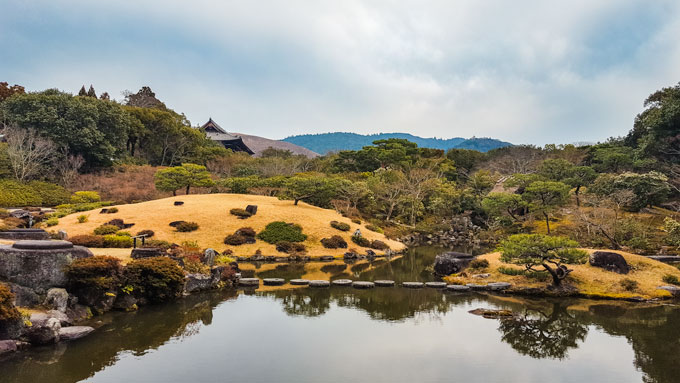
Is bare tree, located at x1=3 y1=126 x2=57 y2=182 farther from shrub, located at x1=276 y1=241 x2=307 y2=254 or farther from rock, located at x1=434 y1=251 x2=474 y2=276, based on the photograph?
rock, located at x1=434 y1=251 x2=474 y2=276

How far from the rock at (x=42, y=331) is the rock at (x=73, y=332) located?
17 cm

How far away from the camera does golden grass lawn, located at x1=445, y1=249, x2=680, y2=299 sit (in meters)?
16.7

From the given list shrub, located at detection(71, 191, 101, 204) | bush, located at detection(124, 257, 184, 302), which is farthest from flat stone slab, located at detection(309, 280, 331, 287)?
shrub, located at detection(71, 191, 101, 204)

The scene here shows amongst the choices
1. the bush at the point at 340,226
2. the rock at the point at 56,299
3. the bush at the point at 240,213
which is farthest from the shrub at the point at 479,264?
the rock at the point at 56,299

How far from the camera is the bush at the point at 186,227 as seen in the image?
27.3 metres

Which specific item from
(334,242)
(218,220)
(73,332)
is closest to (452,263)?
(334,242)

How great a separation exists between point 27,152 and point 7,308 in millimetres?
38355

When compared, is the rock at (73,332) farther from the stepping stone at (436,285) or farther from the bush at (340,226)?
the bush at (340,226)

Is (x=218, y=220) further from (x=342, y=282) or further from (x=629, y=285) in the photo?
(x=629, y=285)

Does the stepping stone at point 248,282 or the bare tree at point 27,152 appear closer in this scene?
the stepping stone at point 248,282

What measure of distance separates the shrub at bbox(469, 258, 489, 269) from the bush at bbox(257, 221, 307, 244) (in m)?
12.6

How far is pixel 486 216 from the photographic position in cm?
4544

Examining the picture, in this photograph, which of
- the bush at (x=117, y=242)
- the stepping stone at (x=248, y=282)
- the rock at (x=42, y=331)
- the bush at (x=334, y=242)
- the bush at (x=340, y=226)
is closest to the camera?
the rock at (x=42, y=331)

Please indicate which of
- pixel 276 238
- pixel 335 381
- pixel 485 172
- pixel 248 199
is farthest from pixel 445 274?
pixel 485 172
